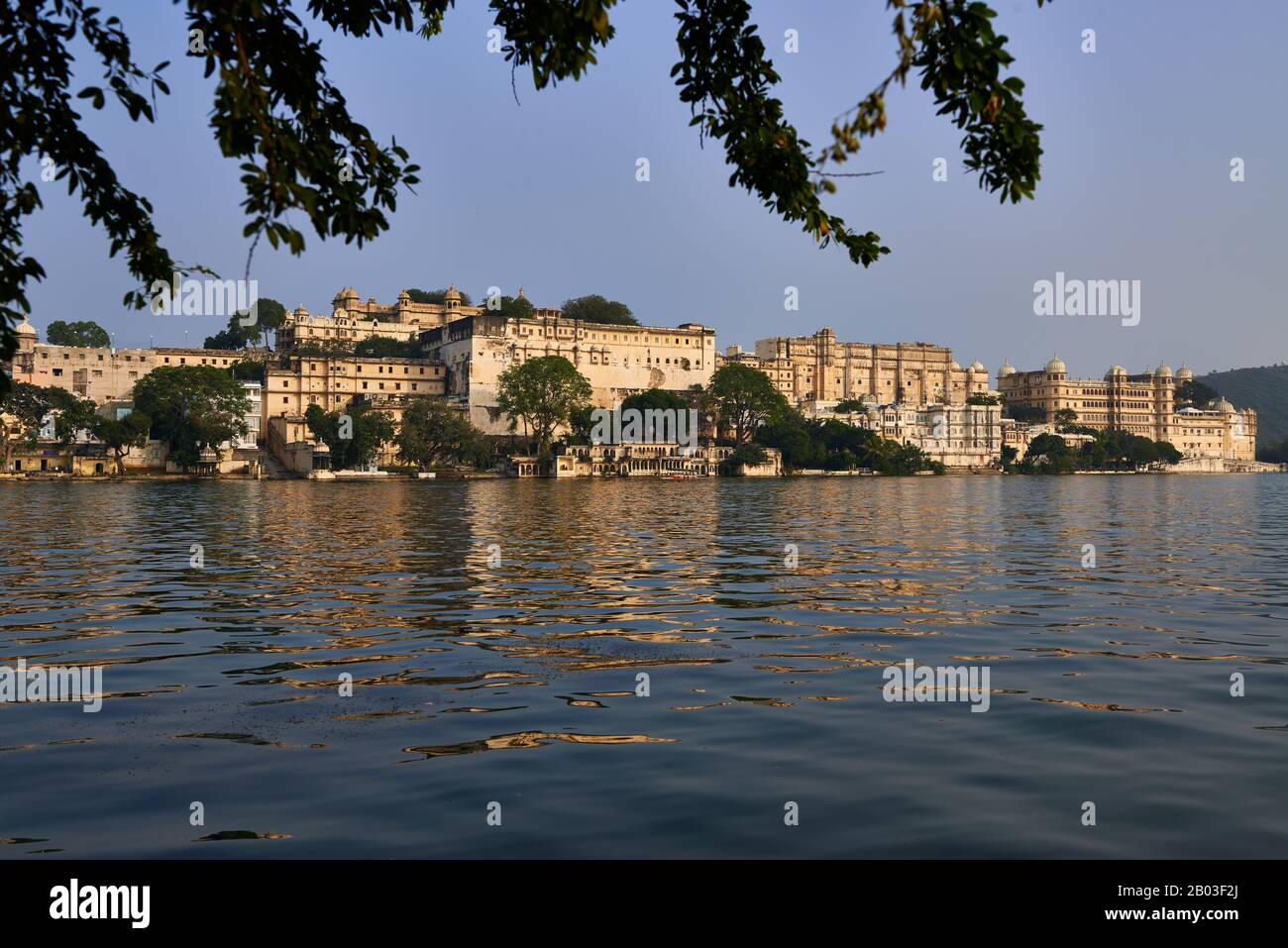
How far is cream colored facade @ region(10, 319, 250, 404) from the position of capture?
113 m

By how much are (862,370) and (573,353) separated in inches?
2465

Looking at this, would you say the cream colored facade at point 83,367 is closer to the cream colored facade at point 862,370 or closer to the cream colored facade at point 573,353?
the cream colored facade at point 573,353

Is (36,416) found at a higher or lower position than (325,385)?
lower

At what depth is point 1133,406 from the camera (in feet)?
619

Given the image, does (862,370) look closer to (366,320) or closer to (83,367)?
(366,320)

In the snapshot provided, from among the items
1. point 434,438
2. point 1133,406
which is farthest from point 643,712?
point 1133,406

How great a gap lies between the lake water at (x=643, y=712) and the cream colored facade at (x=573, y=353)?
334 ft

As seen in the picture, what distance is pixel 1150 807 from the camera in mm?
7211

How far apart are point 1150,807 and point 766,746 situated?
267 centimetres

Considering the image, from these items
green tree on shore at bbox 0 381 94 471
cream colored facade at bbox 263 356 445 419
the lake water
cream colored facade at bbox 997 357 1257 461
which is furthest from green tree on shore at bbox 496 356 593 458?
cream colored facade at bbox 997 357 1257 461

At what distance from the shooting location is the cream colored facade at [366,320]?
144 meters
